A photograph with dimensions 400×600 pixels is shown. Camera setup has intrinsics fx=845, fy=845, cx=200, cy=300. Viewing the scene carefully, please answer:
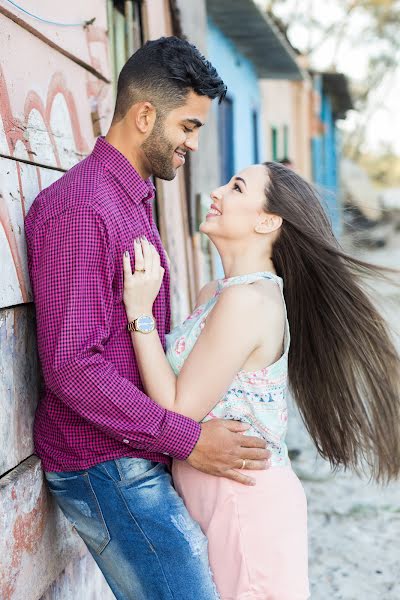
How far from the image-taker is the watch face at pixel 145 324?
2309 millimetres

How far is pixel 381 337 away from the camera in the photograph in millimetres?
2869

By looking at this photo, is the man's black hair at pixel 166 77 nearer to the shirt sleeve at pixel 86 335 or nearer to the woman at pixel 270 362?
the woman at pixel 270 362

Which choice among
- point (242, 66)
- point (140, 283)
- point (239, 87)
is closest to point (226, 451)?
point (140, 283)

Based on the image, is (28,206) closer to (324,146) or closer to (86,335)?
(86,335)

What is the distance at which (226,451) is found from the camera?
2.35 metres

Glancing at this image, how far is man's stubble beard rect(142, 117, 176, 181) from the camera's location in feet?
8.26

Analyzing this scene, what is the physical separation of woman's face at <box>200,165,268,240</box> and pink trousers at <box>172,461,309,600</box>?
72 centimetres

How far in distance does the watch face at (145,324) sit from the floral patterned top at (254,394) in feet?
0.65

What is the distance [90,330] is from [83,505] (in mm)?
564

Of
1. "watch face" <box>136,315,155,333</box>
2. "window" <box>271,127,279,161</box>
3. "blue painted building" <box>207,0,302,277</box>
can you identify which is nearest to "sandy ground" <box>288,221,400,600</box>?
"watch face" <box>136,315,155,333</box>

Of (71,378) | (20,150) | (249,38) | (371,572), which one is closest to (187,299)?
(371,572)

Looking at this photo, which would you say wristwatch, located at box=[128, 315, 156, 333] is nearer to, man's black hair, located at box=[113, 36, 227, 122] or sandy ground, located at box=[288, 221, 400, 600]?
man's black hair, located at box=[113, 36, 227, 122]

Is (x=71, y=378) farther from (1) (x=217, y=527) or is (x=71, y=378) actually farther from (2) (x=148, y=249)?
(1) (x=217, y=527)

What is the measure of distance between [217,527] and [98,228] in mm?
907
